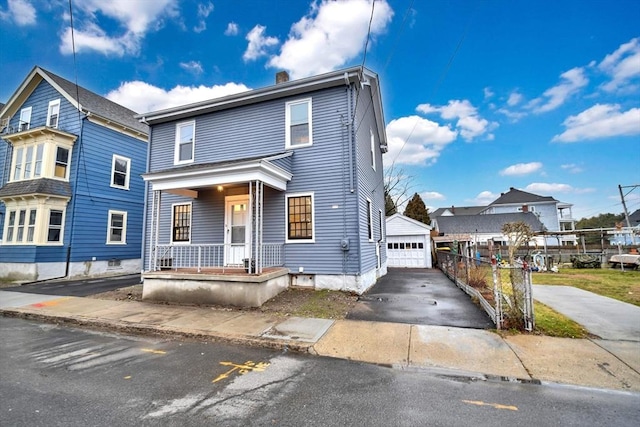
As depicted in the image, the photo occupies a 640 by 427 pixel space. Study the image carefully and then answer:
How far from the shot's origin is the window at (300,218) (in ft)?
31.9

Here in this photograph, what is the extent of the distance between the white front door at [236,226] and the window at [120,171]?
901cm

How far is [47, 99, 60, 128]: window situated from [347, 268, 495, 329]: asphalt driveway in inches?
696

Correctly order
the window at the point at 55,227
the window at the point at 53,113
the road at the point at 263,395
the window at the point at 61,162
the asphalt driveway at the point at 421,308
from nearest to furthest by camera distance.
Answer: the road at the point at 263,395 < the asphalt driveway at the point at 421,308 < the window at the point at 55,227 < the window at the point at 61,162 < the window at the point at 53,113

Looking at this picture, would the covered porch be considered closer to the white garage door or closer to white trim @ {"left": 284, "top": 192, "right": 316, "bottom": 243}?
white trim @ {"left": 284, "top": 192, "right": 316, "bottom": 243}

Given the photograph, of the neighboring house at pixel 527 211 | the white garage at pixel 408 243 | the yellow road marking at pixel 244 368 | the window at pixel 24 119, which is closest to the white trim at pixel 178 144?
the yellow road marking at pixel 244 368

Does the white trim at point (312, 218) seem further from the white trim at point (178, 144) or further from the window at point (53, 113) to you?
the window at point (53, 113)

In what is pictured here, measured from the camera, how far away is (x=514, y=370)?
155 inches

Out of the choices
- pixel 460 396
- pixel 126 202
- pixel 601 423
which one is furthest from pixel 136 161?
pixel 601 423

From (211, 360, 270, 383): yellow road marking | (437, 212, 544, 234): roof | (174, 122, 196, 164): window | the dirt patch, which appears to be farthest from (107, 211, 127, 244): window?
(437, 212, 544, 234): roof

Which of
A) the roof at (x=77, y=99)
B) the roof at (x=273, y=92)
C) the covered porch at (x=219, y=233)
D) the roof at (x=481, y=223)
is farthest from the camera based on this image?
the roof at (x=481, y=223)

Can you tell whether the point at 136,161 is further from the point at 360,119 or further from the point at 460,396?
the point at 460,396

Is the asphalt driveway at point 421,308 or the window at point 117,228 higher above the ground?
the window at point 117,228

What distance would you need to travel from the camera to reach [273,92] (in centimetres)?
1016

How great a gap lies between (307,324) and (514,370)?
3.63 metres
